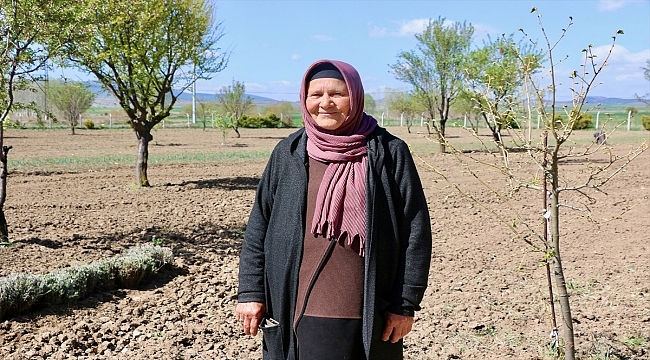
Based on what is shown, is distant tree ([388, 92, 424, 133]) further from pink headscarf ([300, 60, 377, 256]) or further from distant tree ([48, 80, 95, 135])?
pink headscarf ([300, 60, 377, 256])

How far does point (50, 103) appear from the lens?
38719mm

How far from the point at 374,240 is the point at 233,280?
12.6 feet

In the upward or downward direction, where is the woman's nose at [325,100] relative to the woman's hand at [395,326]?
upward

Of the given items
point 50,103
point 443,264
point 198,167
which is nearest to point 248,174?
point 198,167

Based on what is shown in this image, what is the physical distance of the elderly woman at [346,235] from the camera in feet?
6.95

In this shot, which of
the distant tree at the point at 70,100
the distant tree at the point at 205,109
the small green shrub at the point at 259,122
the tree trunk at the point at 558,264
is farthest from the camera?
the small green shrub at the point at 259,122

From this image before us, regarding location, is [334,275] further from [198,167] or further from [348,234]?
[198,167]

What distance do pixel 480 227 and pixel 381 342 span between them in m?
6.34

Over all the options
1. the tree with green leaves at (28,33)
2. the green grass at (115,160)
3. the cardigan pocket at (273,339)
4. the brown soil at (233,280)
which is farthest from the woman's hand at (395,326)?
the green grass at (115,160)

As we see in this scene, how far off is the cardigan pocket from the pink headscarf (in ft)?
1.35

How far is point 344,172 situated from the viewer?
2.15 metres

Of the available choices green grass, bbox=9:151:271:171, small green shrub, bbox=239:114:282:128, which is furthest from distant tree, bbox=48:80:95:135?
green grass, bbox=9:151:271:171

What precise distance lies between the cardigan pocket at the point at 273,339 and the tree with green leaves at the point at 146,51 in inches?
358

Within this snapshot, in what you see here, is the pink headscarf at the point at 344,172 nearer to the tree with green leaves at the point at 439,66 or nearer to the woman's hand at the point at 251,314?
the woman's hand at the point at 251,314
